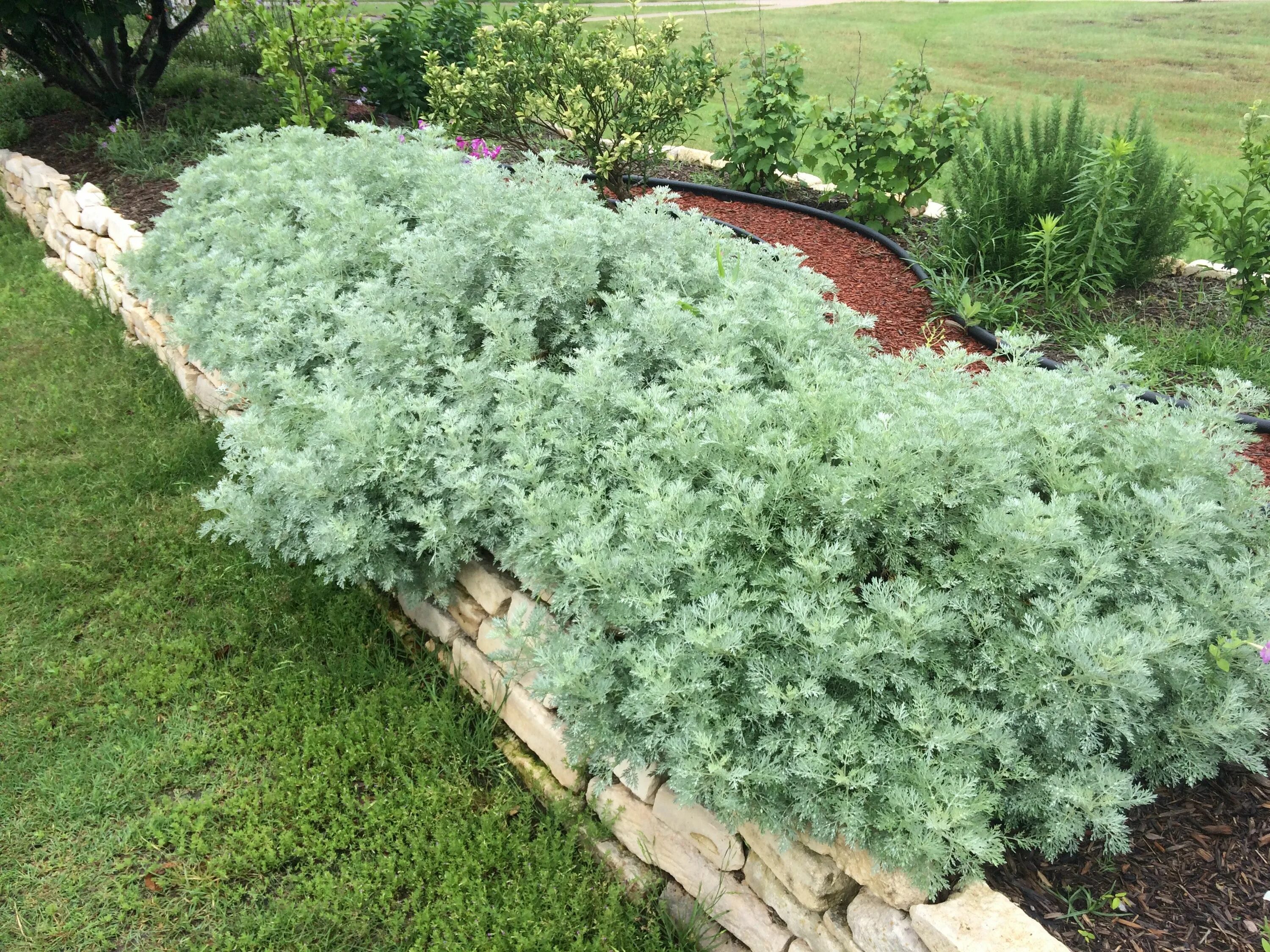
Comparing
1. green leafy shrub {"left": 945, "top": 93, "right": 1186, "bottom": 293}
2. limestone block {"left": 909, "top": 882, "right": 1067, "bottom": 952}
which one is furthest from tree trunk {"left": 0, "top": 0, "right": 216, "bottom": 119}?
limestone block {"left": 909, "top": 882, "right": 1067, "bottom": 952}

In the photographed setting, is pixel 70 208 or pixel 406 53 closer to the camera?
pixel 70 208

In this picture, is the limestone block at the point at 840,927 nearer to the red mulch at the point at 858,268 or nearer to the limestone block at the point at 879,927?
the limestone block at the point at 879,927

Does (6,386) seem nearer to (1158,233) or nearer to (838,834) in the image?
(838,834)

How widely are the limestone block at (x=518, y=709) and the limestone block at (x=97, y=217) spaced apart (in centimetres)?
445

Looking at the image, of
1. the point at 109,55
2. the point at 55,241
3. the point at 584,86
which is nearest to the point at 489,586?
the point at 584,86

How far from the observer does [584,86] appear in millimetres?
5137

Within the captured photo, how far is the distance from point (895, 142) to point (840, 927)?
15.2 feet

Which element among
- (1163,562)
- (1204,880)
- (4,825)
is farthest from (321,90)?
(1204,880)

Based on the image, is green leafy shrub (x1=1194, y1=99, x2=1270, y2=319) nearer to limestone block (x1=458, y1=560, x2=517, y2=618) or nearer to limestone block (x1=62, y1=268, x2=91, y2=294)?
limestone block (x1=458, y1=560, x2=517, y2=618)

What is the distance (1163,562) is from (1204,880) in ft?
2.31

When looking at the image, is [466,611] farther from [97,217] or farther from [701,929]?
[97,217]

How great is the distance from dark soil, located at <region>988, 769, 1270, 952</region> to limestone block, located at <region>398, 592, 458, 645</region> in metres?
1.81

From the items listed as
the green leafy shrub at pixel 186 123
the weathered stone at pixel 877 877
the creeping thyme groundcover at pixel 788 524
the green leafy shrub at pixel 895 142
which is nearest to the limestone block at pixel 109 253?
the green leafy shrub at pixel 186 123

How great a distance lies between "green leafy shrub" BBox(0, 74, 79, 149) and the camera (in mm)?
7625
